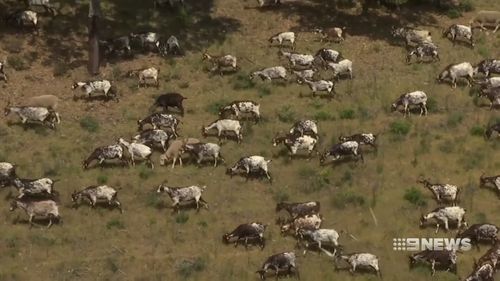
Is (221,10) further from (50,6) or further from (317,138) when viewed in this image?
(317,138)

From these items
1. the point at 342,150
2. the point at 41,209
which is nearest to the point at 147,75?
the point at 342,150

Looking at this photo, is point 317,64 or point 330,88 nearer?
point 330,88

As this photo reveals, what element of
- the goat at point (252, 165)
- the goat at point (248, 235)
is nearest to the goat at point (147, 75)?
the goat at point (252, 165)

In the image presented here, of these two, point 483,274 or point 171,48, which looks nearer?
point 483,274

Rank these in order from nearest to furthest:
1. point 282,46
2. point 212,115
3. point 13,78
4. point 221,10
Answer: point 212,115, point 13,78, point 282,46, point 221,10

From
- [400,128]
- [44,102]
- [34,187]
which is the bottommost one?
[34,187]

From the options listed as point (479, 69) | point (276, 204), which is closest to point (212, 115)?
point (276, 204)

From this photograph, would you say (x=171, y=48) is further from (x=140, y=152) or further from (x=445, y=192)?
(x=445, y=192)

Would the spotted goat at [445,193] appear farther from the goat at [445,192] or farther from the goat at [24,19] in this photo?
the goat at [24,19]
